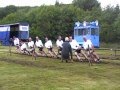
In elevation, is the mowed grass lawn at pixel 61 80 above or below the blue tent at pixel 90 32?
below

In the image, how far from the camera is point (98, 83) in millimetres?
15422

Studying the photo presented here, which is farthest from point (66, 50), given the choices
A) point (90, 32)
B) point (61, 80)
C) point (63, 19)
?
point (63, 19)

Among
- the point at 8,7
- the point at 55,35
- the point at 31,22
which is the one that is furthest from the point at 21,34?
the point at 8,7

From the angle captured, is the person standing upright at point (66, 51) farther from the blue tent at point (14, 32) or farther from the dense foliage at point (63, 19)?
the dense foliage at point (63, 19)

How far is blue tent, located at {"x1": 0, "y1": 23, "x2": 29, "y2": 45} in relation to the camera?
195 ft

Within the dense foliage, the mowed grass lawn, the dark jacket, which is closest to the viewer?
the mowed grass lawn

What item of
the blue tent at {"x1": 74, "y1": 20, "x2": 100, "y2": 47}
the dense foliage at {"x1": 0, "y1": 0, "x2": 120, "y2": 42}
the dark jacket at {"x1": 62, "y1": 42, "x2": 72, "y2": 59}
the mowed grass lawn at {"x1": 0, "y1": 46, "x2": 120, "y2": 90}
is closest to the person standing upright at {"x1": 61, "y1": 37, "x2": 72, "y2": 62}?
the dark jacket at {"x1": 62, "y1": 42, "x2": 72, "y2": 59}

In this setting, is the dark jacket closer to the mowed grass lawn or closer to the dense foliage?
the mowed grass lawn

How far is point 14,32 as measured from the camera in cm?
6088

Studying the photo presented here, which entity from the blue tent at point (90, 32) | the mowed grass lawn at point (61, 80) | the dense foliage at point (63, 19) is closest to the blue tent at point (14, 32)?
the dense foliage at point (63, 19)

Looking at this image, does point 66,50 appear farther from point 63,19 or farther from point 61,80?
point 63,19

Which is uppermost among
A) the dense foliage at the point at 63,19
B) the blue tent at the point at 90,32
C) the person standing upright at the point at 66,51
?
the dense foliage at the point at 63,19

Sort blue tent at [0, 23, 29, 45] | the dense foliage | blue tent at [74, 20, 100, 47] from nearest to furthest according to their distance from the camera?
blue tent at [74, 20, 100, 47] → blue tent at [0, 23, 29, 45] → the dense foliage

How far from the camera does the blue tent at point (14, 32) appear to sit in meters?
59.3
